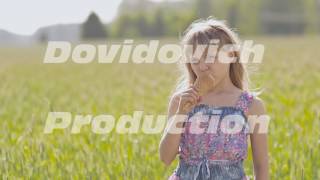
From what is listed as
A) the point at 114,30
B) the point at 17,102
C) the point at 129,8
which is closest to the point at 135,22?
the point at 114,30

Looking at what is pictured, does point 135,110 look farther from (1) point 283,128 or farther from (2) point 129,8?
(2) point 129,8

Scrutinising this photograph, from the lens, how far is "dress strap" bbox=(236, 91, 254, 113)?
361cm

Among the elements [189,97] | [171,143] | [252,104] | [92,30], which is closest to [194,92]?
[189,97]

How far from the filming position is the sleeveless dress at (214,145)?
3.54 m

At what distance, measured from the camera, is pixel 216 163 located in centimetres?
355

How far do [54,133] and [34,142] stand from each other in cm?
121

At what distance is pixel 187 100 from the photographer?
336cm

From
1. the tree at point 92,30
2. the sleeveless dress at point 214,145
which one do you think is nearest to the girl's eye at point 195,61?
the sleeveless dress at point 214,145

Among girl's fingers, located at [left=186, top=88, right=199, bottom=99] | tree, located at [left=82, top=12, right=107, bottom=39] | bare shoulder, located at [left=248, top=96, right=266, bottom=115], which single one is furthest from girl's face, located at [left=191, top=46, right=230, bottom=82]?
tree, located at [left=82, top=12, right=107, bottom=39]

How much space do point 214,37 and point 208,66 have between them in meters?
0.17

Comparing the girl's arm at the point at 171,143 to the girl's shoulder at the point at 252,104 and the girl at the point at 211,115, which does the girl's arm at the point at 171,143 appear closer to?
the girl at the point at 211,115

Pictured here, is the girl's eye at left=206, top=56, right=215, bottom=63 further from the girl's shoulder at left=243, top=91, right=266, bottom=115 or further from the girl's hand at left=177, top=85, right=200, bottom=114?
the girl's shoulder at left=243, top=91, right=266, bottom=115

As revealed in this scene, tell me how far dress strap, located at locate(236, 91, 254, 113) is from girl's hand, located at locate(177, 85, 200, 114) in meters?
0.31

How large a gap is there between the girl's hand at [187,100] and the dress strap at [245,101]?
307mm
